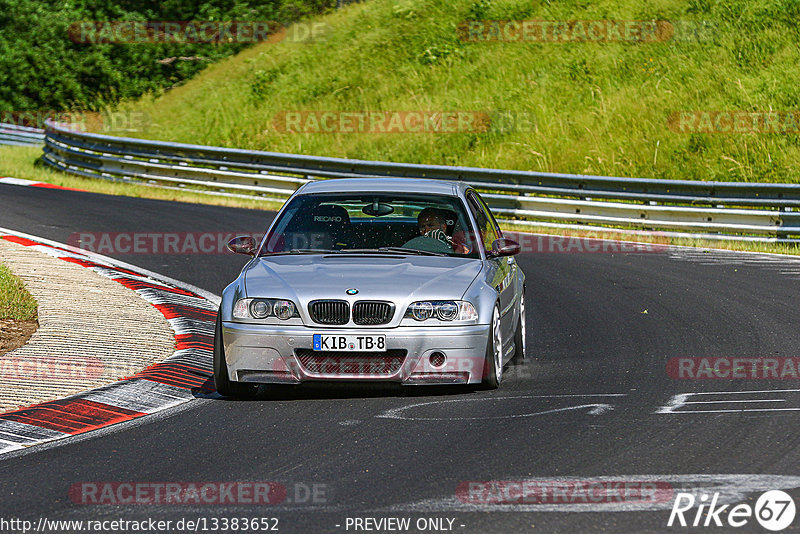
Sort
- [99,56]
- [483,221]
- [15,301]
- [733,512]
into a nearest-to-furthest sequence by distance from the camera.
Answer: [733,512] → [483,221] → [15,301] → [99,56]

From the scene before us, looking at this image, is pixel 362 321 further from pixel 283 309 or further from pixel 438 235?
pixel 438 235

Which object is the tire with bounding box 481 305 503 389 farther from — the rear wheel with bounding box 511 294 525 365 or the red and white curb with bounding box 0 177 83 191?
the red and white curb with bounding box 0 177 83 191

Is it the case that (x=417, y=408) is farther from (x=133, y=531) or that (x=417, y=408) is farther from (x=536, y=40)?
(x=536, y=40)

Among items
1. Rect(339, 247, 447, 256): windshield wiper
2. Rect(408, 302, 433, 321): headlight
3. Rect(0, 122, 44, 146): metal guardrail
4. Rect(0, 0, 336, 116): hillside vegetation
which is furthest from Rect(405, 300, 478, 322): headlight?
Rect(0, 0, 336, 116): hillside vegetation

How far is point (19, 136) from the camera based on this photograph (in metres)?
41.8

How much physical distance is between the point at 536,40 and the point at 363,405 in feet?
88.3

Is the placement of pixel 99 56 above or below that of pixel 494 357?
above

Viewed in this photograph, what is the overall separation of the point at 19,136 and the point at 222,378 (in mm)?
36135

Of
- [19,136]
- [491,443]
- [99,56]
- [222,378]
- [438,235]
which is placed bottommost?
[491,443]

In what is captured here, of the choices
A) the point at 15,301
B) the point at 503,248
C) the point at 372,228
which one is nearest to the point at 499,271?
the point at 503,248

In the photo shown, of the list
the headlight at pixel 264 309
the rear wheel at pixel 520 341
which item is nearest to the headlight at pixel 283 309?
the headlight at pixel 264 309

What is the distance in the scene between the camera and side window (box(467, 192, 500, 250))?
9.51 m

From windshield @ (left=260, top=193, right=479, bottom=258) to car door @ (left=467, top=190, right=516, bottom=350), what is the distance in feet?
0.65

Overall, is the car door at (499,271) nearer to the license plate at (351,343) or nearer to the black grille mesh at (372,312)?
the black grille mesh at (372,312)
